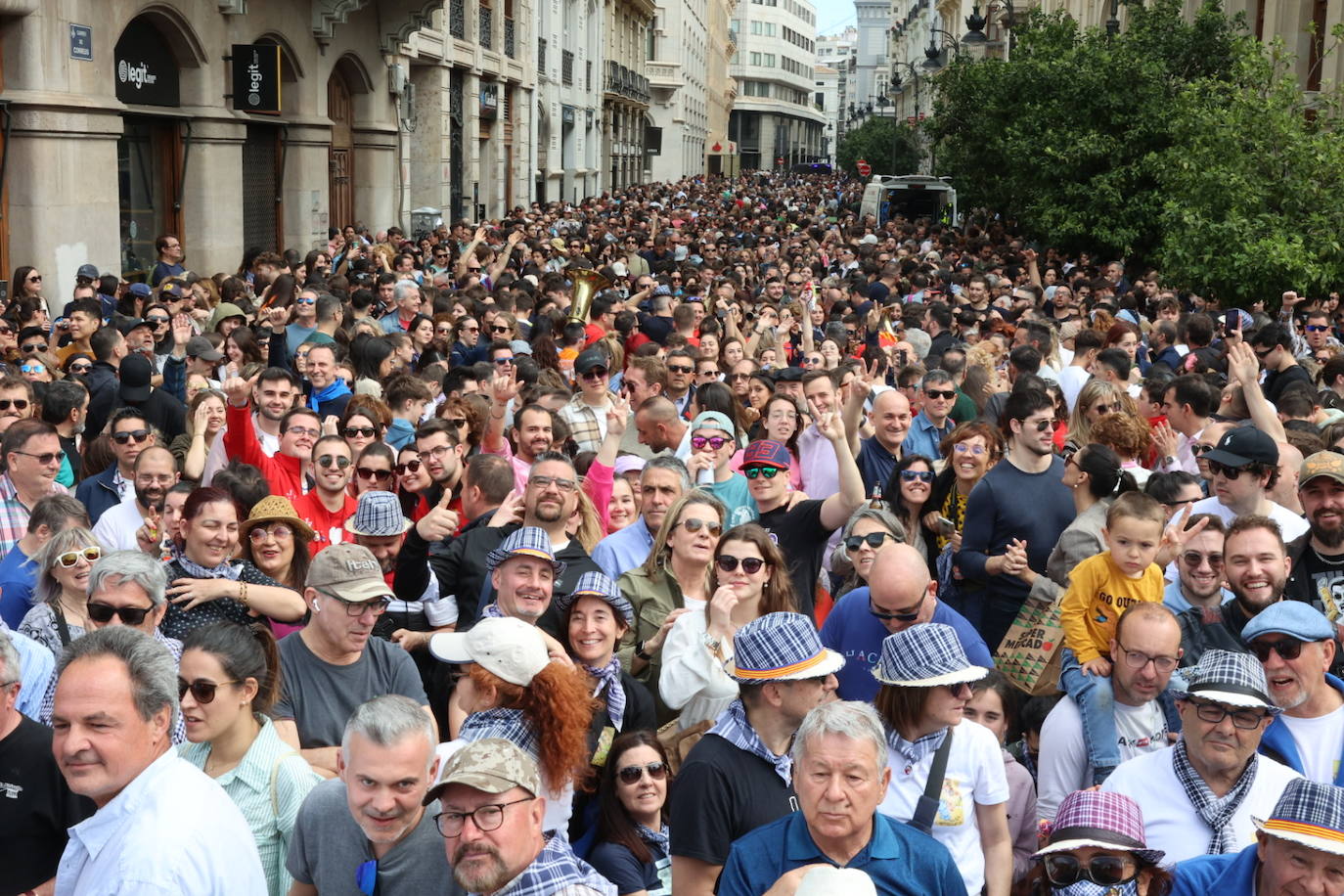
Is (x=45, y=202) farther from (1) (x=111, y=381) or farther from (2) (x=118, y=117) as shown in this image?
(1) (x=111, y=381)

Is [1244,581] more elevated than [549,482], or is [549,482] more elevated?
[549,482]

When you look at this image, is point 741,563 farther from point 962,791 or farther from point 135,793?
point 135,793

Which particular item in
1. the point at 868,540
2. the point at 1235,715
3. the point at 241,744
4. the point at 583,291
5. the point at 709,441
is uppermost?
the point at 583,291

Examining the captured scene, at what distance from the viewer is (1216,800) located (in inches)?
177

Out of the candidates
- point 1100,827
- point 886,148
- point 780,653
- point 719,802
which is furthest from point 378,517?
point 886,148

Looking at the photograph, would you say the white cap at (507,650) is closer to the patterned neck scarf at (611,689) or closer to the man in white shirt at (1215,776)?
the patterned neck scarf at (611,689)

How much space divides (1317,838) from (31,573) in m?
4.82

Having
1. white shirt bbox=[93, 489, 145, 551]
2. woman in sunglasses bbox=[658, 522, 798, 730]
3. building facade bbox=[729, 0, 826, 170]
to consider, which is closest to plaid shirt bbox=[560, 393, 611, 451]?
white shirt bbox=[93, 489, 145, 551]

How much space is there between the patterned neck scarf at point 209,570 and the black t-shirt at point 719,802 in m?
2.42

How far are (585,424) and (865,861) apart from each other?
5754mm

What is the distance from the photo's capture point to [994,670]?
18.7ft

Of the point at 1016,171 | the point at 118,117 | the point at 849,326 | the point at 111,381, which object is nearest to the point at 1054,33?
the point at 1016,171

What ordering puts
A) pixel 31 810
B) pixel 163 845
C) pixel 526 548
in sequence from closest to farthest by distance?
pixel 163 845, pixel 31 810, pixel 526 548

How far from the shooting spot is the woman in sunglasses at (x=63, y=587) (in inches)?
214
